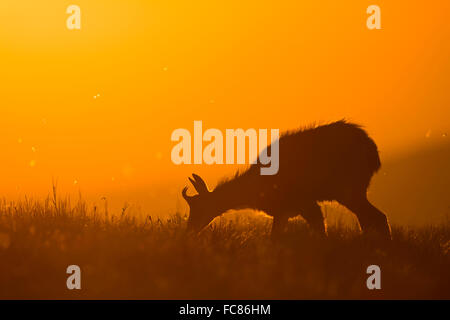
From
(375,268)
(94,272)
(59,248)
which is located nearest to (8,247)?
(59,248)

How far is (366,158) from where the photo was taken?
38.0 ft

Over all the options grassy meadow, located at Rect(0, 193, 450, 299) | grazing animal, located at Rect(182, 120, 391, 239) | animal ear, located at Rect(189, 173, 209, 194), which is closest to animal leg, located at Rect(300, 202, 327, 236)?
grazing animal, located at Rect(182, 120, 391, 239)

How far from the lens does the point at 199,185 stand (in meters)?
11.9

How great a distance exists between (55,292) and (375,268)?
3688mm

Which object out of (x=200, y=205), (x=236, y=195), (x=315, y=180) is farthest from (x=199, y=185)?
(x=315, y=180)

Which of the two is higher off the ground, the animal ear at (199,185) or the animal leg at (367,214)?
the animal ear at (199,185)

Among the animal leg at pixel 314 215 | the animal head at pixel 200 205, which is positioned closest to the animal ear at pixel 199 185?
the animal head at pixel 200 205

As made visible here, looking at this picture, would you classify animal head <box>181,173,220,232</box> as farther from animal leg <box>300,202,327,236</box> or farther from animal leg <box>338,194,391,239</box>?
animal leg <box>338,194,391,239</box>

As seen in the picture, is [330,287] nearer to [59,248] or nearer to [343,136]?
[59,248]

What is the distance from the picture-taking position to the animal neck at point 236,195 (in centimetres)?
1184

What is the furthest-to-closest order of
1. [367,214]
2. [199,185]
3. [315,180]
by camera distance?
[199,185], [315,180], [367,214]

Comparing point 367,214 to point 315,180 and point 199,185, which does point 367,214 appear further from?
point 199,185

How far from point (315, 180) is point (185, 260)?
4.32m

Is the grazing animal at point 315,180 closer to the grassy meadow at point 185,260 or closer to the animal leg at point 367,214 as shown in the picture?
the animal leg at point 367,214
